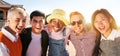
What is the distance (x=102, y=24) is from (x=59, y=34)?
30.4 inches

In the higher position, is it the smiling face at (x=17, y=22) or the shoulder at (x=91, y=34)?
the smiling face at (x=17, y=22)

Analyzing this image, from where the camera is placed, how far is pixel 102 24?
5383 millimetres

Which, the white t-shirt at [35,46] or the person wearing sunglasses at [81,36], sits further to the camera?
the person wearing sunglasses at [81,36]

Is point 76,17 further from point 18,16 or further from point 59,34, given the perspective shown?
point 18,16

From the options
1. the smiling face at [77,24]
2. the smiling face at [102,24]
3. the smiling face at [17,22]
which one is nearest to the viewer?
the smiling face at [17,22]

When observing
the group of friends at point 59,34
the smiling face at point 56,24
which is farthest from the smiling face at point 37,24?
the smiling face at point 56,24

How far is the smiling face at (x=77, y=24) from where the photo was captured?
18.6 feet

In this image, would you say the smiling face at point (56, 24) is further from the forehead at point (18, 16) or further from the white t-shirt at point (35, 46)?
the forehead at point (18, 16)

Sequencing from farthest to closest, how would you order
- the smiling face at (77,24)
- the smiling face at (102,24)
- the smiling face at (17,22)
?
the smiling face at (77,24), the smiling face at (102,24), the smiling face at (17,22)

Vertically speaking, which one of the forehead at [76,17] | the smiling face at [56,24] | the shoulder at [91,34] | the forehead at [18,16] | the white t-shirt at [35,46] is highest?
the forehead at [18,16]

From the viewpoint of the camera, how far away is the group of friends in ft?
16.6

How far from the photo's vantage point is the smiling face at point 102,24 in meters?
5.37

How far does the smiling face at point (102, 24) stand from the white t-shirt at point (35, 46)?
3.14 ft

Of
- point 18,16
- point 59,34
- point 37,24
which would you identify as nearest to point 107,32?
point 59,34
